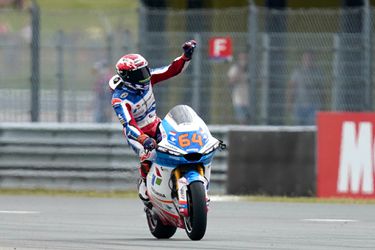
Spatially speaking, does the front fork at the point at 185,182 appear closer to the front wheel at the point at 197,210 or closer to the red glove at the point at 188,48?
the front wheel at the point at 197,210

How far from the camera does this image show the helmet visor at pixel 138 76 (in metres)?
11.6

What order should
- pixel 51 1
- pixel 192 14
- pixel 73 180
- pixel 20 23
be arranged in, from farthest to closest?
pixel 51 1
pixel 20 23
pixel 192 14
pixel 73 180

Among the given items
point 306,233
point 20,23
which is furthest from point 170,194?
point 20,23

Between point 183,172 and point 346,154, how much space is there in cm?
602

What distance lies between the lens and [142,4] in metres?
21.9

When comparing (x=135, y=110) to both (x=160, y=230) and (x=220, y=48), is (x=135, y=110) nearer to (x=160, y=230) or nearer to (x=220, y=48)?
(x=160, y=230)

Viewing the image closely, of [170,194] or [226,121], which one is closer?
[170,194]

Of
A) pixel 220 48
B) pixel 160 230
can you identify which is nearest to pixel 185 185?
pixel 160 230

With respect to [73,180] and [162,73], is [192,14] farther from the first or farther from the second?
[162,73]

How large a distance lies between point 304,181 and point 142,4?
611 cm

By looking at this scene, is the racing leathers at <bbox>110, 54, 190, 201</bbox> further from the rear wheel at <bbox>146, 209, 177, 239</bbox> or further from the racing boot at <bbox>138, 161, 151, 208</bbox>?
the rear wheel at <bbox>146, 209, 177, 239</bbox>

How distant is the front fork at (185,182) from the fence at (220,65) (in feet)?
23.2

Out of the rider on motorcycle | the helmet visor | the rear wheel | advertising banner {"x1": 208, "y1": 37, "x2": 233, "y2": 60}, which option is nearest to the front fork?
the rider on motorcycle

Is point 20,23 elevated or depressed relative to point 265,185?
elevated
